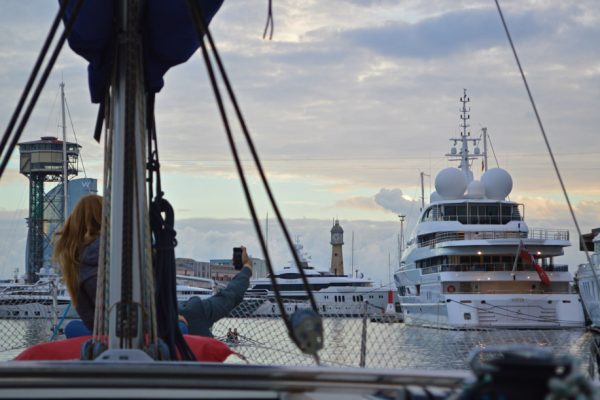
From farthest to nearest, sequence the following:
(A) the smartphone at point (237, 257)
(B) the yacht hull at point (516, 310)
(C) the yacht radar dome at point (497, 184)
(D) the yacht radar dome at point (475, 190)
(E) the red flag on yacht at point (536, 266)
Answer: (C) the yacht radar dome at point (497, 184)
(D) the yacht radar dome at point (475, 190)
(E) the red flag on yacht at point (536, 266)
(B) the yacht hull at point (516, 310)
(A) the smartphone at point (237, 257)

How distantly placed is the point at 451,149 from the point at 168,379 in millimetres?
54094

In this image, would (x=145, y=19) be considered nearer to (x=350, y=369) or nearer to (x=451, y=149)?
(x=350, y=369)

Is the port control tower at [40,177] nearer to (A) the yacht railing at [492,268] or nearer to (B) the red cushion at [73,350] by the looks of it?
(A) the yacht railing at [492,268]

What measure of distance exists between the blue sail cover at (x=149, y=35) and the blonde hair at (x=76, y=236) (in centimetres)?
73

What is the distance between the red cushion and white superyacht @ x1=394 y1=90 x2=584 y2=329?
35893mm

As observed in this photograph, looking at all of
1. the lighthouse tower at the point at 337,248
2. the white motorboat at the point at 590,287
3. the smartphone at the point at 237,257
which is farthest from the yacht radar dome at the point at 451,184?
the lighthouse tower at the point at 337,248

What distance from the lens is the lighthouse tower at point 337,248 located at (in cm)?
11162

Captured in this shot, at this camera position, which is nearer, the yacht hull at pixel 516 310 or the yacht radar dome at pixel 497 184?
the yacht hull at pixel 516 310

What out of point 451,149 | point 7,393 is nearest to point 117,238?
point 7,393

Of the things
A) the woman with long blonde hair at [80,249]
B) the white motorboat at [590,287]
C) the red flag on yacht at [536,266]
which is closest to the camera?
the woman with long blonde hair at [80,249]

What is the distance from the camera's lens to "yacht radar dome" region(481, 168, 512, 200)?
173 ft

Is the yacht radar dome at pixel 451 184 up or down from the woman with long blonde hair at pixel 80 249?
up

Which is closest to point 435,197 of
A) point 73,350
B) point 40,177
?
point 73,350

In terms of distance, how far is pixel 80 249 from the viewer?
506 cm
